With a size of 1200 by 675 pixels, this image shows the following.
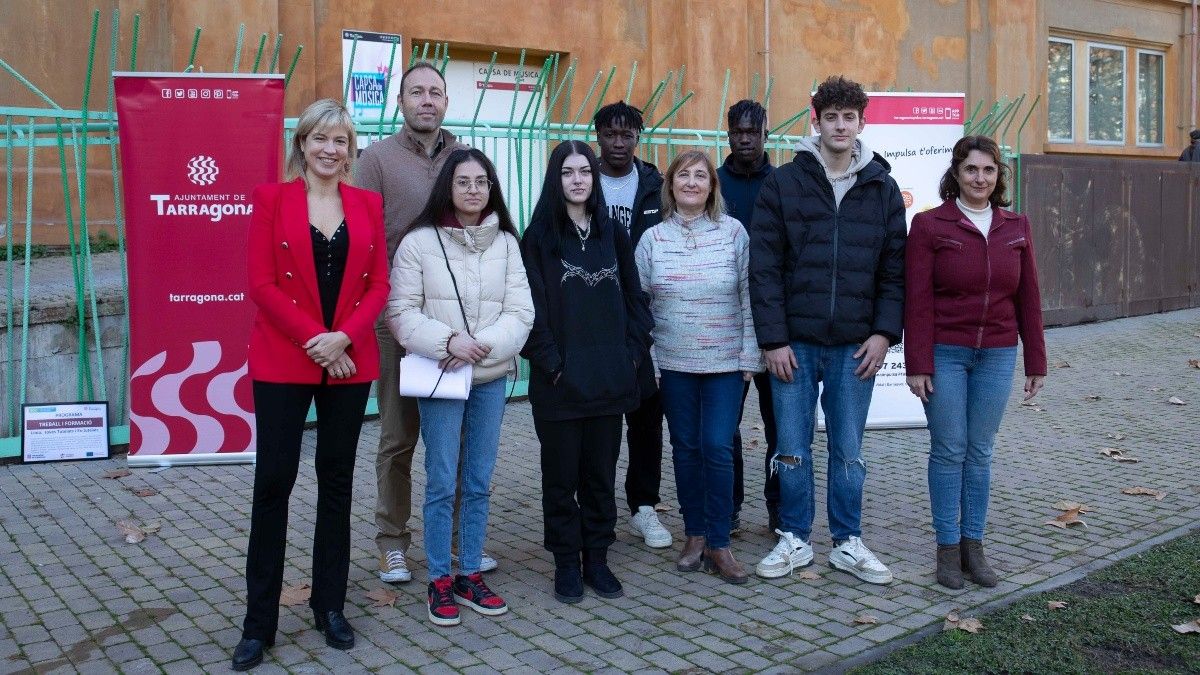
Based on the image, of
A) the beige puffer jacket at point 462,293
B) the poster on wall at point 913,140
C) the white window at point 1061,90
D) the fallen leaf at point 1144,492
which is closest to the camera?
the beige puffer jacket at point 462,293

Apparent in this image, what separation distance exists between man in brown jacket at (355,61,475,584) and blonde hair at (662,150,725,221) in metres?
0.97

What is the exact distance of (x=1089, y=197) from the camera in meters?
14.5

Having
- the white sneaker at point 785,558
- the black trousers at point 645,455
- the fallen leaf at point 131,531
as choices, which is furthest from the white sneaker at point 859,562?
the fallen leaf at point 131,531

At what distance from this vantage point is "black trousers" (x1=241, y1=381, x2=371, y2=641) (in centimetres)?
434

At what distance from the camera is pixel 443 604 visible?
475cm

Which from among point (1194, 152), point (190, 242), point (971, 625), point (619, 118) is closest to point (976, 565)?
point (971, 625)

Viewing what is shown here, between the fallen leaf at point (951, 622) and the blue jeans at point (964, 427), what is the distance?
20.1 inches

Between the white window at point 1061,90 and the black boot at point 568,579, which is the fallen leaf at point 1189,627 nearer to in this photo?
the black boot at point 568,579

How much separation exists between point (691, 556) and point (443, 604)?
4.23ft

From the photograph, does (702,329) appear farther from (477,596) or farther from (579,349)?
(477,596)

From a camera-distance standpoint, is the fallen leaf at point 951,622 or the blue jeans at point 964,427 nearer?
the fallen leaf at point 951,622

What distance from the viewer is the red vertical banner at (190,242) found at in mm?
7152

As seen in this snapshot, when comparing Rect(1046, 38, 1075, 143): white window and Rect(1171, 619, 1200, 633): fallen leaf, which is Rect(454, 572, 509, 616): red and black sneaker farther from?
Rect(1046, 38, 1075, 143): white window

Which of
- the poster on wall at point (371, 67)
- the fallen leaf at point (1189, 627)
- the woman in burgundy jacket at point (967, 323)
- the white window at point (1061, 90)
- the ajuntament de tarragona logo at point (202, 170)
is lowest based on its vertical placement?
the fallen leaf at point (1189, 627)
